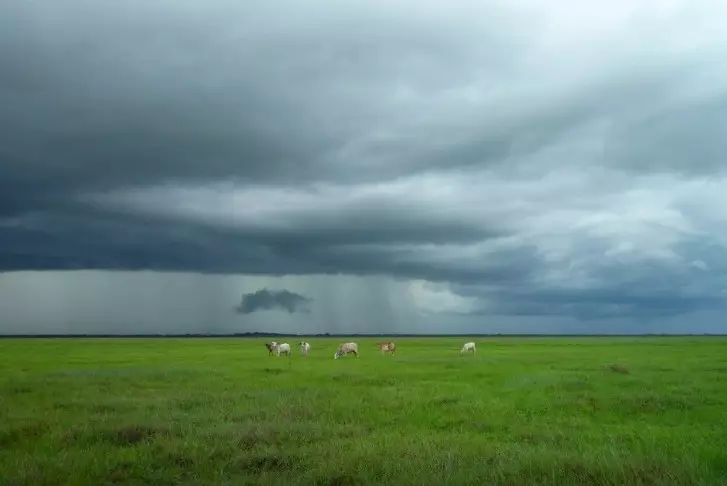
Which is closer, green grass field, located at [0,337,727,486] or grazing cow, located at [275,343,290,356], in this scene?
green grass field, located at [0,337,727,486]

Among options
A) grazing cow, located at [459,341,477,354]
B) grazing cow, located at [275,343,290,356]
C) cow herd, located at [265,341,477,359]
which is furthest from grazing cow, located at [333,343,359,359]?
grazing cow, located at [459,341,477,354]

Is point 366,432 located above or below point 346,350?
below

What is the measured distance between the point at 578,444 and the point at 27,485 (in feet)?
33.7

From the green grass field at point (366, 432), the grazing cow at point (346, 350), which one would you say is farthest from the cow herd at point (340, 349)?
the green grass field at point (366, 432)

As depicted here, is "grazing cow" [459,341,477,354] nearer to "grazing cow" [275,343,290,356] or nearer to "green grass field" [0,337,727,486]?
"grazing cow" [275,343,290,356]

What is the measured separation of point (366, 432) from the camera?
48.5 feet

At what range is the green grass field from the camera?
1055 centimetres

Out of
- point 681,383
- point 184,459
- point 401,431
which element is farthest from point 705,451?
point 681,383

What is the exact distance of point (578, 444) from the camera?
13.3 metres

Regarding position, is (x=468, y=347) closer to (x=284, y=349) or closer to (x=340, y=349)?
(x=340, y=349)

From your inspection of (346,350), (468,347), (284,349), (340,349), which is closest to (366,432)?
(340,349)

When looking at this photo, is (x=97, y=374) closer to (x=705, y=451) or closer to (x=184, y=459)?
(x=184, y=459)

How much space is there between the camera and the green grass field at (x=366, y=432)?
10547 millimetres

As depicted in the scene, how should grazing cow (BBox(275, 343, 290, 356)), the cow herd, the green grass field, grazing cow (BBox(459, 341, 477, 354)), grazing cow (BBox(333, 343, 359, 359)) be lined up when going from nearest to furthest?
the green grass field, grazing cow (BBox(333, 343, 359, 359)), the cow herd, grazing cow (BBox(275, 343, 290, 356)), grazing cow (BBox(459, 341, 477, 354))
